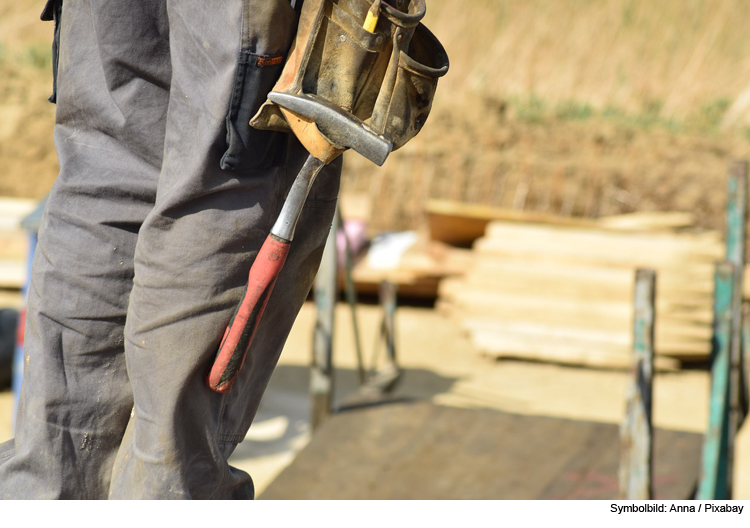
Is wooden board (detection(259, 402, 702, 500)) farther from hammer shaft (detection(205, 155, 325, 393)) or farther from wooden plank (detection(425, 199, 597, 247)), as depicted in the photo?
wooden plank (detection(425, 199, 597, 247))

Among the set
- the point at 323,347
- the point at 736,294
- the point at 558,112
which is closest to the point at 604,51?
the point at 558,112

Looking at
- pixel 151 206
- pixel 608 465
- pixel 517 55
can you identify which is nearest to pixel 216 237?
pixel 151 206

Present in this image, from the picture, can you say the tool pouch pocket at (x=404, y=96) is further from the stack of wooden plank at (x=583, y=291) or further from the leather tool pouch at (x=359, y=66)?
the stack of wooden plank at (x=583, y=291)

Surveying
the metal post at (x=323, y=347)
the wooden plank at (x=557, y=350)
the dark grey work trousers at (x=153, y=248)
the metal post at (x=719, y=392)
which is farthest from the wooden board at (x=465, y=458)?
the wooden plank at (x=557, y=350)

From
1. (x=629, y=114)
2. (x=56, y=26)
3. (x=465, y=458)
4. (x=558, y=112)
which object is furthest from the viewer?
(x=629, y=114)

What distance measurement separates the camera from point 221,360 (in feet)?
Result: 5.16

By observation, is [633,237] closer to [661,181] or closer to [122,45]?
[661,181]

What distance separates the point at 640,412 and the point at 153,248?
2126mm

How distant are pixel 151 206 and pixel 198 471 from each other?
1.83ft

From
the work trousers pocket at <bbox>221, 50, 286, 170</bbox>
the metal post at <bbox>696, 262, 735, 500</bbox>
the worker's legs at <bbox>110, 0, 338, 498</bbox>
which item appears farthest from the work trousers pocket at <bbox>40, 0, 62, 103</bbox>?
the metal post at <bbox>696, 262, 735, 500</bbox>

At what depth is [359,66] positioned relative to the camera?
1.56 metres

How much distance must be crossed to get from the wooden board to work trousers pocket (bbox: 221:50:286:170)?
234 cm

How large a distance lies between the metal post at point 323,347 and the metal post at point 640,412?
8.68 ft

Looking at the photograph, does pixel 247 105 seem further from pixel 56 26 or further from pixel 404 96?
pixel 56 26
